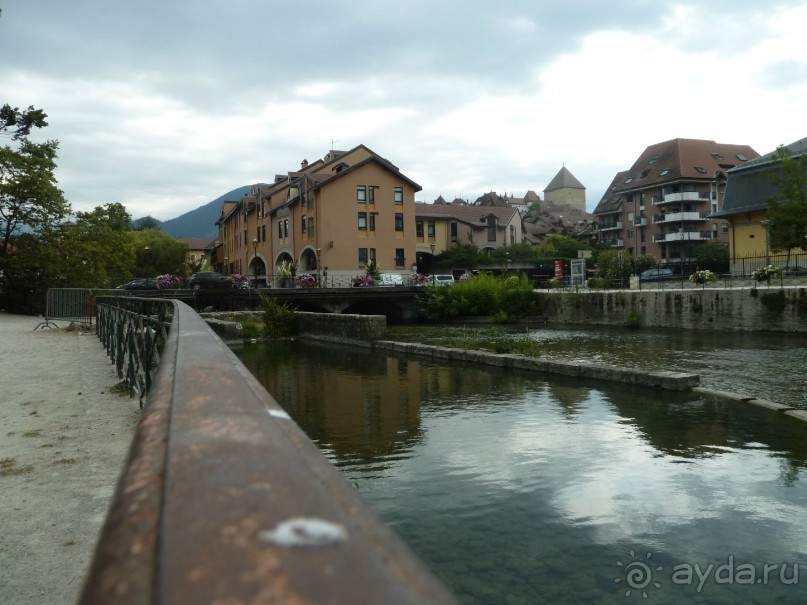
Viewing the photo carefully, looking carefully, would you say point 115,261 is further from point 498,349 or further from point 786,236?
point 786,236

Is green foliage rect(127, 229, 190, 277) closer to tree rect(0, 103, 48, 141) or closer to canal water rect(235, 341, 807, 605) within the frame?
tree rect(0, 103, 48, 141)

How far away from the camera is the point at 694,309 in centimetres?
2794

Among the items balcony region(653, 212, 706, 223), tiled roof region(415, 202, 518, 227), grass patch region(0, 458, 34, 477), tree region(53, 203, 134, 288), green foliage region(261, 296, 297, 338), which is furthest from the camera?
tiled roof region(415, 202, 518, 227)

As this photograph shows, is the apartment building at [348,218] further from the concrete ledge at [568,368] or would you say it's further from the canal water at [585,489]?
the canal water at [585,489]

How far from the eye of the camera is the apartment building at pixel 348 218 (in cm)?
5453

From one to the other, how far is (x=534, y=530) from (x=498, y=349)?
1265 centimetres

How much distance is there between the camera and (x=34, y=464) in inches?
221

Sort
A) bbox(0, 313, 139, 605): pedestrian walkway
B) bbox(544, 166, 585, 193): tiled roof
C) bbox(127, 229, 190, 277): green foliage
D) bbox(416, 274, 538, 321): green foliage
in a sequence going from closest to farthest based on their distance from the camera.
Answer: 1. bbox(0, 313, 139, 605): pedestrian walkway
2. bbox(416, 274, 538, 321): green foliage
3. bbox(127, 229, 190, 277): green foliage
4. bbox(544, 166, 585, 193): tiled roof

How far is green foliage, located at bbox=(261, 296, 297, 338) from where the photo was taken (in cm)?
3010

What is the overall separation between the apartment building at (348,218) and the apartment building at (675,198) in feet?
108

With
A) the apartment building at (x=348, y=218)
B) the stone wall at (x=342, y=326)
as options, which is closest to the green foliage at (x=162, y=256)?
the apartment building at (x=348, y=218)

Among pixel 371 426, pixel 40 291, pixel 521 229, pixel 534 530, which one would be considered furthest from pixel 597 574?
pixel 521 229

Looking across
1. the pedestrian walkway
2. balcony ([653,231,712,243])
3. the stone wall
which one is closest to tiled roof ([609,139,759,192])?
balcony ([653,231,712,243])

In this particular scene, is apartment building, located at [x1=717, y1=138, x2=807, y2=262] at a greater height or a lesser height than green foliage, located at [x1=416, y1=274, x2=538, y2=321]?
greater
